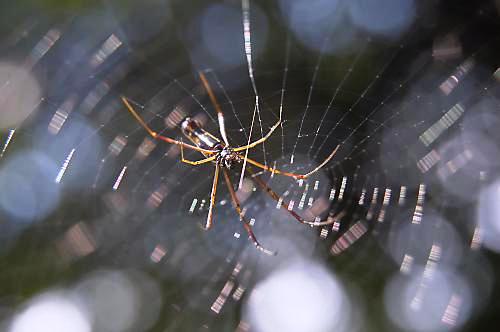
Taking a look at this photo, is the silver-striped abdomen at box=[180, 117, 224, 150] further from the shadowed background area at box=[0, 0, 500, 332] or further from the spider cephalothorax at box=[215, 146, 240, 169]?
the shadowed background area at box=[0, 0, 500, 332]

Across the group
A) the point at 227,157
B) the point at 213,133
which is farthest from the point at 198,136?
the point at 213,133

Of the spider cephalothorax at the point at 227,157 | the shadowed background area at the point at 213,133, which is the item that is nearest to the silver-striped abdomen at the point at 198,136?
the spider cephalothorax at the point at 227,157

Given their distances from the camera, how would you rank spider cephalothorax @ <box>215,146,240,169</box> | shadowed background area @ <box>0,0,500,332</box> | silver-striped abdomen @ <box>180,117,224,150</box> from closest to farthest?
silver-striped abdomen @ <box>180,117,224,150</box>, spider cephalothorax @ <box>215,146,240,169</box>, shadowed background area @ <box>0,0,500,332</box>

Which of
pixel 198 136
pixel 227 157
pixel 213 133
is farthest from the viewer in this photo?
pixel 213 133

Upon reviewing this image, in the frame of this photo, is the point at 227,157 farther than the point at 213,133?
No

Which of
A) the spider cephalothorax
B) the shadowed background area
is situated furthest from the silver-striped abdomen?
the shadowed background area

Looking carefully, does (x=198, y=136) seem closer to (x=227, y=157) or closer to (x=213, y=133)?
(x=227, y=157)

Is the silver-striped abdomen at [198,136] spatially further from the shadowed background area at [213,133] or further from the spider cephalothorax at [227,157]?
the shadowed background area at [213,133]
